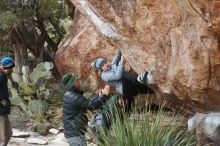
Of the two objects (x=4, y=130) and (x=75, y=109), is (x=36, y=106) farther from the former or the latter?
(x=75, y=109)

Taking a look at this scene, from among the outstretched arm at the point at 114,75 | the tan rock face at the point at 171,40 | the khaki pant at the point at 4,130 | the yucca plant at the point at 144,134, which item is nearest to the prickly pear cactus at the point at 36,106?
the khaki pant at the point at 4,130

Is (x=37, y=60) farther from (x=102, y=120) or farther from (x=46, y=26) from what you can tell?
(x=102, y=120)

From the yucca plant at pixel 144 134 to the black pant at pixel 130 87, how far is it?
2.44ft

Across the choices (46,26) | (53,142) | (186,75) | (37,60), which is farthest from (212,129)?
(46,26)

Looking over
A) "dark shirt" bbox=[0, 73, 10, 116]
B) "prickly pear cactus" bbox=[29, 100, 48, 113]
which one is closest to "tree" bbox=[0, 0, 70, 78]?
"prickly pear cactus" bbox=[29, 100, 48, 113]

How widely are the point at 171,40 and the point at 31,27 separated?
8444 millimetres

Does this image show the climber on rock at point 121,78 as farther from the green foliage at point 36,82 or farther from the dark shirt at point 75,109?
the green foliage at point 36,82

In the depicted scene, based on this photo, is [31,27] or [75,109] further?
[31,27]

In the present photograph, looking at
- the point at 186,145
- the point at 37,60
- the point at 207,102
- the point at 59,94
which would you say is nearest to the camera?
the point at 186,145

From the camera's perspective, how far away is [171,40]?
23.2 ft

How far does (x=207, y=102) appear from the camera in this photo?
23.9ft

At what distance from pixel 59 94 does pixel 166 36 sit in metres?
6.13

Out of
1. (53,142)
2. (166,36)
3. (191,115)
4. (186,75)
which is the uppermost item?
(166,36)

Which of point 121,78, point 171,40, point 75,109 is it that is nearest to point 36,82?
point 121,78
